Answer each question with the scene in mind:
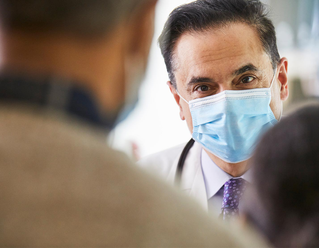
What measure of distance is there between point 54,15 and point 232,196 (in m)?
1.03

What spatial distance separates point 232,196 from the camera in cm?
129

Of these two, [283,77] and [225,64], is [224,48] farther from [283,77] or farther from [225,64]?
[283,77]

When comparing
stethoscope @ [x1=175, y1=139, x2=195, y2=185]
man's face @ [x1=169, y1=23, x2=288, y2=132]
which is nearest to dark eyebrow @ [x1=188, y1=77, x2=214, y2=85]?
man's face @ [x1=169, y1=23, x2=288, y2=132]

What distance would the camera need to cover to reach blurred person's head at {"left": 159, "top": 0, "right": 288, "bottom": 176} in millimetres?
1307

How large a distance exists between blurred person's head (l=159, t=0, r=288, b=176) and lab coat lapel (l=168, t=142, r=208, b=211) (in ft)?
0.83

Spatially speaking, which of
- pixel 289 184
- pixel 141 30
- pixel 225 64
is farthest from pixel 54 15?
pixel 225 64

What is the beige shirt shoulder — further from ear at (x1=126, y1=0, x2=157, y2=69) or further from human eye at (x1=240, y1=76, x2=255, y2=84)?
human eye at (x1=240, y1=76, x2=255, y2=84)

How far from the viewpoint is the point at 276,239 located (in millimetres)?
648

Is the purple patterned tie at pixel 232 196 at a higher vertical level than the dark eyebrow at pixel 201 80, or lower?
lower

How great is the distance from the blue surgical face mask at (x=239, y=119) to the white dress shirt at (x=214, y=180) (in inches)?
2.6

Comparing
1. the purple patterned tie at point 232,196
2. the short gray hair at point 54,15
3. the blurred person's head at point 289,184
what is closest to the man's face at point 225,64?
the purple patterned tie at point 232,196

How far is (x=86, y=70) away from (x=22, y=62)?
0.08 metres

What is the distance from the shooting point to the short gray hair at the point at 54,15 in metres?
0.44

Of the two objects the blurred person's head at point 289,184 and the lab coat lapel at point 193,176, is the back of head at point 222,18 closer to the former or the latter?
the lab coat lapel at point 193,176
